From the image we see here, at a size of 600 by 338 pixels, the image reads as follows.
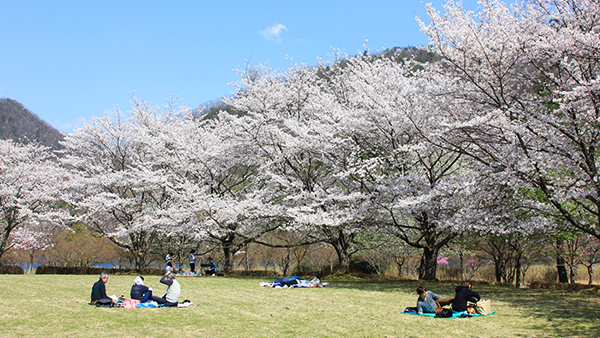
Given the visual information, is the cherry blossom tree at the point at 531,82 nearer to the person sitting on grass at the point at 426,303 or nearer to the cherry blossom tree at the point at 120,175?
the person sitting on grass at the point at 426,303

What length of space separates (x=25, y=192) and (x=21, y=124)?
72.3 meters

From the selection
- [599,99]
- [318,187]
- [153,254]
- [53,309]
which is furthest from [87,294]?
[153,254]

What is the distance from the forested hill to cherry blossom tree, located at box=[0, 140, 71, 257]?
168ft

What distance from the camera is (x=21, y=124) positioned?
8425cm

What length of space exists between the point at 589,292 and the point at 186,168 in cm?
1825

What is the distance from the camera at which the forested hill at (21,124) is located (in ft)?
257

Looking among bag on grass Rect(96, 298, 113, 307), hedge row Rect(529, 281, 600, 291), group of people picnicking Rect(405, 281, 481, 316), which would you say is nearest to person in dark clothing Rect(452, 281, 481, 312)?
group of people picnicking Rect(405, 281, 481, 316)

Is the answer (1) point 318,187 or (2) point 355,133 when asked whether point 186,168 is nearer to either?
(1) point 318,187

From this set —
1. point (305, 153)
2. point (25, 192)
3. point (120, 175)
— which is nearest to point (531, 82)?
point (305, 153)

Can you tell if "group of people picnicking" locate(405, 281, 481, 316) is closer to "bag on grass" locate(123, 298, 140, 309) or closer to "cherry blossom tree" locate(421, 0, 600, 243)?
"cherry blossom tree" locate(421, 0, 600, 243)

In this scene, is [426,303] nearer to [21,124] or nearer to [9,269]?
[9,269]

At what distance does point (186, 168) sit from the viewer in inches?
883

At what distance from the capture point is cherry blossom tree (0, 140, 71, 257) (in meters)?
23.2

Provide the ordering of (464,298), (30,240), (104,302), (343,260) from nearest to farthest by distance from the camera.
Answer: (464,298) → (104,302) → (343,260) → (30,240)
